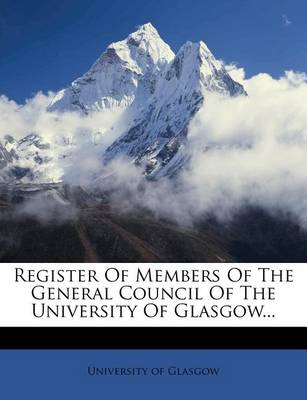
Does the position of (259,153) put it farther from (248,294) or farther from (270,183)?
(248,294)

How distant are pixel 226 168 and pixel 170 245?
69.1m

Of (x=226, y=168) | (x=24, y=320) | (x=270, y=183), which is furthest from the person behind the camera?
(x=226, y=168)

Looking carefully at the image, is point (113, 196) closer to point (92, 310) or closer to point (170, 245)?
point (170, 245)

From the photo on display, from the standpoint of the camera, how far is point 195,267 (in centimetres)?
1192

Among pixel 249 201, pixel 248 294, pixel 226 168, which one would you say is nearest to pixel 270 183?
pixel 249 201

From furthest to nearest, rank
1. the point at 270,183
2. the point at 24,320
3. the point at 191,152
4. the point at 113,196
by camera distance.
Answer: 1. the point at 191,152
2. the point at 270,183
3. the point at 113,196
4. the point at 24,320

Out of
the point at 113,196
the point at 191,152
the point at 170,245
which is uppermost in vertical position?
the point at 191,152

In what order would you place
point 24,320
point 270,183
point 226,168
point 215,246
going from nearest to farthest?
point 24,320, point 215,246, point 270,183, point 226,168

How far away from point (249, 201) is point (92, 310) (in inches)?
3137

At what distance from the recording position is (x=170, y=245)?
48.4 metres

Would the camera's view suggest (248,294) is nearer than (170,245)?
Yes

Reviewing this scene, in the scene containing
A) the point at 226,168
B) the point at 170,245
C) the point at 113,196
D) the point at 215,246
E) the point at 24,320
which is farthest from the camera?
the point at 226,168

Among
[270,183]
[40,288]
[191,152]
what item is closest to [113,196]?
[270,183]

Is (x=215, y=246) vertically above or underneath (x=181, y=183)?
underneath
